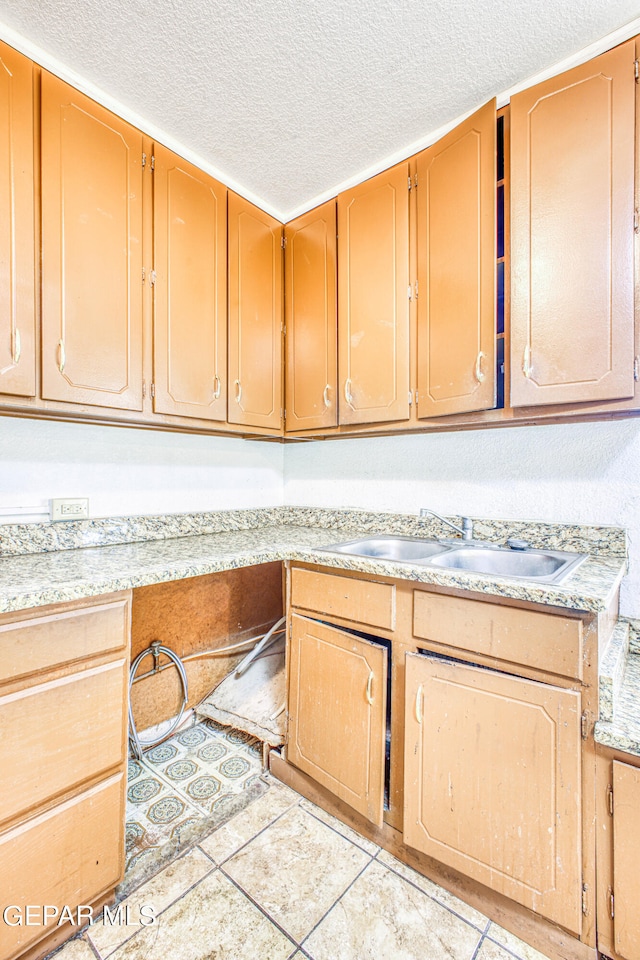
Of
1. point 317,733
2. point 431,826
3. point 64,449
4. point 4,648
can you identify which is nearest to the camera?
point 4,648

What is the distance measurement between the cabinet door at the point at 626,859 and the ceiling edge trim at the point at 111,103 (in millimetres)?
2397

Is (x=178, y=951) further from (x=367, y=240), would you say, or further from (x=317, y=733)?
(x=367, y=240)

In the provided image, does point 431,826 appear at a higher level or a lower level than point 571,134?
lower

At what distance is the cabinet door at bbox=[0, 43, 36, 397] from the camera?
3.93 ft

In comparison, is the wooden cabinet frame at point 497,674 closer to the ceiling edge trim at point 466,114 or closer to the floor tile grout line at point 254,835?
the floor tile grout line at point 254,835

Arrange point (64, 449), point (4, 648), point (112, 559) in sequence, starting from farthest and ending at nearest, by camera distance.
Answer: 1. point (64, 449)
2. point (112, 559)
3. point (4, 648)

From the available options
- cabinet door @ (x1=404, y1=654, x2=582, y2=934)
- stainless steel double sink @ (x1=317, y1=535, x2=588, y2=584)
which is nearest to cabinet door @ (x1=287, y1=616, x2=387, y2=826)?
cabinet door @ (x1=404, y1=654, x2=582, y2=934)

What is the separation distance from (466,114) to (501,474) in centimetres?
135

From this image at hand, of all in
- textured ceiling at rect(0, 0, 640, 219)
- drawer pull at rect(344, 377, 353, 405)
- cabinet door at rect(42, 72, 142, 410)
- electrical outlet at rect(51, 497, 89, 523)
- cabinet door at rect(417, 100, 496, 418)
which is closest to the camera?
textured ceiling at rect(0, 0, 640, 219)

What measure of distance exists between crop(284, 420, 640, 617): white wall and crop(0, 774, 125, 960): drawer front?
146 centimetres

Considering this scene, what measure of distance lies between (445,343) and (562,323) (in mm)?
379

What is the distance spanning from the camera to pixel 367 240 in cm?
174

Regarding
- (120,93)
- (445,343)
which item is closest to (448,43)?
(445,343)

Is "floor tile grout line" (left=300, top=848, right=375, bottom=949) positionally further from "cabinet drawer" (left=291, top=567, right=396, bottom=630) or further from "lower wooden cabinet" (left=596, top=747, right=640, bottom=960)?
"cabinet drawer" (left=291, top=567, right=396, bottom=630)
